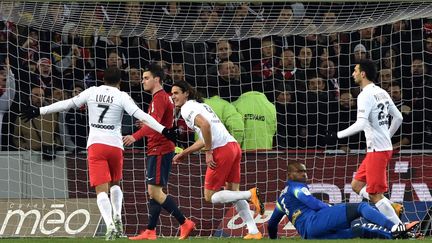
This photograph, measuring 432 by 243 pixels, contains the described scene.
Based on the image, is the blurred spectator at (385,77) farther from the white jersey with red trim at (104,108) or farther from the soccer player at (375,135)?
the white jersey with red trim at (104,108)

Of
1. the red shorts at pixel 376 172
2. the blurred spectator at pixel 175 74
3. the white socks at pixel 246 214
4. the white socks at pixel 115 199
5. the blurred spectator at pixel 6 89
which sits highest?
the blurred spectator at pixel 175 74

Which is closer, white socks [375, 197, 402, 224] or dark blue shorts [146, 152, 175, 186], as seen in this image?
white socks [375, 197, 402, 224]

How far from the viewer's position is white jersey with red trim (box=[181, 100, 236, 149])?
51.9 feet

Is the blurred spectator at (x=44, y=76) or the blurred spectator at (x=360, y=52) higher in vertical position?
the blurred spectator at (x=360, y=52)

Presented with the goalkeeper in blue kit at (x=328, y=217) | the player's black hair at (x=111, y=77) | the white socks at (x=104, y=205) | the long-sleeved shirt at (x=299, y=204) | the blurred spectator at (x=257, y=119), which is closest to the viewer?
the goalkeeper in blue kit at (x=328, y=217)

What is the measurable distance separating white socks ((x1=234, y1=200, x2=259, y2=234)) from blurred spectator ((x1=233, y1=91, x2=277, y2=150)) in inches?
82.0

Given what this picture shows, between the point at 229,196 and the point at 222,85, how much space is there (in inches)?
123

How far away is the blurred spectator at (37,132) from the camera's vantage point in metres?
18.1

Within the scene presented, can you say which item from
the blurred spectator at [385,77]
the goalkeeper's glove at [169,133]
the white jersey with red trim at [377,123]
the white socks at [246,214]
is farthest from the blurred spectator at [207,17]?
the goalkeeper's glove at [169,133]

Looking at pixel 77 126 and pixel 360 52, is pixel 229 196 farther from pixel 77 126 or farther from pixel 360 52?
pixel 360 52

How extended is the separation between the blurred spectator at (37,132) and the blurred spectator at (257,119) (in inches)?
99.8

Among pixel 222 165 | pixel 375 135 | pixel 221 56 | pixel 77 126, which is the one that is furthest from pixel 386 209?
pixel 77 126

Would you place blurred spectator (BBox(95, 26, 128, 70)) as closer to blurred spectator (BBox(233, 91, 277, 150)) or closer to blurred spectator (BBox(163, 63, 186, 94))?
blurred spectator (BBox(163, 63, 186, 94))

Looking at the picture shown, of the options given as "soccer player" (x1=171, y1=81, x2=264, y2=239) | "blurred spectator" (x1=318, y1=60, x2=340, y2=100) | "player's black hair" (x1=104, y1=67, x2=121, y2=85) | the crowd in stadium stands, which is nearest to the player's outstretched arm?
"player's black hair" (x1=104, y1=67, x2=121, y2=85)
